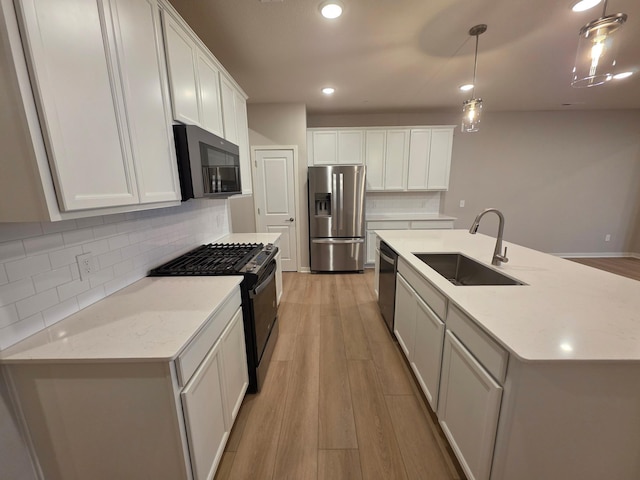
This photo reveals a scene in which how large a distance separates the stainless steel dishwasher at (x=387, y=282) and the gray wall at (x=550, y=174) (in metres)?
2.75

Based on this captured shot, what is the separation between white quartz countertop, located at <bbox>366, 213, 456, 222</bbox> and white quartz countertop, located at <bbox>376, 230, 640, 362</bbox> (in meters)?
2.39

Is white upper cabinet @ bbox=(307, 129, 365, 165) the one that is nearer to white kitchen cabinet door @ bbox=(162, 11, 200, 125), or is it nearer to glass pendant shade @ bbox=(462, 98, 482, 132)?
glass pendant shade @ bbox=(462, 98, 482, 132)

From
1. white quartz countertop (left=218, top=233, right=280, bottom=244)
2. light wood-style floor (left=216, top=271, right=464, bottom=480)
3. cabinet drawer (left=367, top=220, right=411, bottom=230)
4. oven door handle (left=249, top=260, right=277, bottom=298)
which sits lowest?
light wood-style floor (left=216, top=271, right=464, bottom=480)

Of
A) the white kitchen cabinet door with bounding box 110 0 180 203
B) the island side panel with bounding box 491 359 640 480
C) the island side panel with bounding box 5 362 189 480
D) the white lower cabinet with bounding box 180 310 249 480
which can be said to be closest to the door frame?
the white kitchen cabinet door with bounding box 110 0 180 203

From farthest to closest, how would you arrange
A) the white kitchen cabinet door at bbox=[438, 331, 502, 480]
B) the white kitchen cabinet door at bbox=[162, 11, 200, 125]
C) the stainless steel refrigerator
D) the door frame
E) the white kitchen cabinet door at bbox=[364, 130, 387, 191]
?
the white kitchen cabinet door at bbox=[364, 130, 387, 191], the door frame, the stainless steel refrigerator, the white kitchen cabinet door at bbox=[162, 11, 200, 125], the white kitchen cabinet door at bbox=[438, 331, 502, 480]

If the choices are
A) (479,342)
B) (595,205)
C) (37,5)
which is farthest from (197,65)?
(595,205)

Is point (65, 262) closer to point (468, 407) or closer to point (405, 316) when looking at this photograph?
point (468, 407)

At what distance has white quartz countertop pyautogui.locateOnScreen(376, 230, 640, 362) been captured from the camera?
830mm

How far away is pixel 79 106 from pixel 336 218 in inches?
127

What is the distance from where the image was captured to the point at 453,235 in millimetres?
2611

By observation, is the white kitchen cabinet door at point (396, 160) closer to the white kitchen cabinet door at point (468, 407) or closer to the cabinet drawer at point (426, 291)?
the cabinet drawer at point (426, 291)

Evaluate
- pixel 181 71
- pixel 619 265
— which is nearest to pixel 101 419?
pixel 181 71

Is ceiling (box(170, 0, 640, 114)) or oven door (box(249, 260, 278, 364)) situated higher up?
ceiling (box(170, 0, 640, 114))

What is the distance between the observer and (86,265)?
3.90 ft
